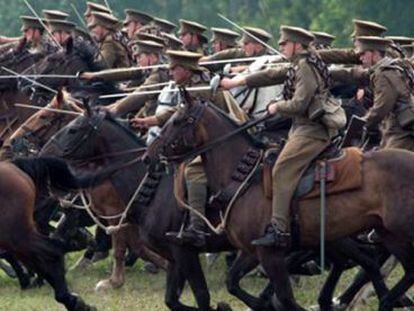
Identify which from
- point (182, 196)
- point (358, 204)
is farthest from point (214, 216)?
point (358, 204)

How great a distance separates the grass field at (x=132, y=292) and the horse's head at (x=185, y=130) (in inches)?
87.0

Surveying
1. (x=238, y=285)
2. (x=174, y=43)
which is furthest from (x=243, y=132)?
(x=174, y=43)

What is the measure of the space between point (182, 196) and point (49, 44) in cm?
646

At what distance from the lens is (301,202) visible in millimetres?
14367

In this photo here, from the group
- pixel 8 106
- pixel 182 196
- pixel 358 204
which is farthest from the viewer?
pixel 8 106

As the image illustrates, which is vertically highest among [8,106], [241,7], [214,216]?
[214,216]

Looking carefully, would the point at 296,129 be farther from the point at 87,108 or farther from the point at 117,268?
the point at 117,268

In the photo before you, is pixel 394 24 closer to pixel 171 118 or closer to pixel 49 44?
pixel 49 44

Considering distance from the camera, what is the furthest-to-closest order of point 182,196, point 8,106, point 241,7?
point 241,7 → point 8,106 → point 182,196

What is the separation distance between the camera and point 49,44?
2131 centimetres

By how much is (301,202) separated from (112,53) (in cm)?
650

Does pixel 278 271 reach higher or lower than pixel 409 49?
higher

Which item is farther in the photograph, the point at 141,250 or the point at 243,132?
the point at 141,250

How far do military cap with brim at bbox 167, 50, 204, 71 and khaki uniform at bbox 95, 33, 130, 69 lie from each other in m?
4.98
